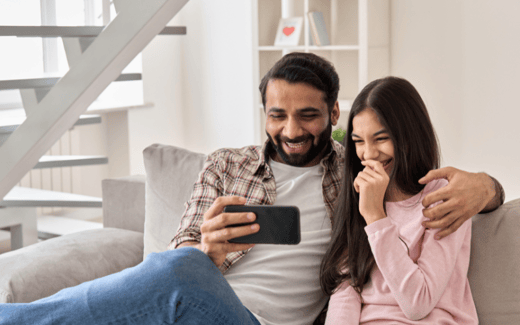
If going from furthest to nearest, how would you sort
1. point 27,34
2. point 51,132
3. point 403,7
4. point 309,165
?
point 403,7, point 51,132, point 27,34, point 309,165

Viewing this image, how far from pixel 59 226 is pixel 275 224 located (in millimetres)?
2768

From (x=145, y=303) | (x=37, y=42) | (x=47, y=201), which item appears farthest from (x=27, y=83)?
(x=37, y=42)

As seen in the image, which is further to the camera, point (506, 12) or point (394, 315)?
point (506, 12)

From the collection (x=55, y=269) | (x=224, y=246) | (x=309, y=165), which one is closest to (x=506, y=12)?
(x=309, y=165)

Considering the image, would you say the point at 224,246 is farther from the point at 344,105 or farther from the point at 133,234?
the point at 344,105

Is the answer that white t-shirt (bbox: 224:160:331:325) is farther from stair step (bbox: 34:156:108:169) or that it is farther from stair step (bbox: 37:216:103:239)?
stair step (bbox: 37:216:103:239)

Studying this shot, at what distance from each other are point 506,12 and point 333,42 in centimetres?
102

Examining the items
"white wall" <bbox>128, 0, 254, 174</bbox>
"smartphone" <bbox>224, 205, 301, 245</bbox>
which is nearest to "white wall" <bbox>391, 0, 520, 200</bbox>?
"white wall" <bbox>128, 0, 254, 174</bbox>

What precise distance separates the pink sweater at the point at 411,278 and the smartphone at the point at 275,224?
0.52 feet

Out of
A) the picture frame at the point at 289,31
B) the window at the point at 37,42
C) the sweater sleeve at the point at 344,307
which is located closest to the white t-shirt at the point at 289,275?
the sweater sleeve at the point at 344,307

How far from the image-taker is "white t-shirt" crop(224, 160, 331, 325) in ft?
4.51

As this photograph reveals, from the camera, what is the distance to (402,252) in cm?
117

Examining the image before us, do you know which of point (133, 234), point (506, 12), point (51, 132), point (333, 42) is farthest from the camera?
point (333, 42)

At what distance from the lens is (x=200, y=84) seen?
4664mm
